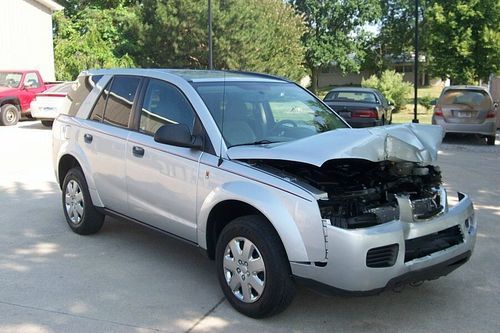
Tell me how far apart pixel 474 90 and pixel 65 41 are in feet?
80.2

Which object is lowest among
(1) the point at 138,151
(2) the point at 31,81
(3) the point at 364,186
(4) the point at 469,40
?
(3) the point at 364,186

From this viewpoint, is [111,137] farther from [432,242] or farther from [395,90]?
[395,90]

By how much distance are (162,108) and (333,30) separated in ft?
173

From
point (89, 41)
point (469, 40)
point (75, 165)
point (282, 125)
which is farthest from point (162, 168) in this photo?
point (89, 41)

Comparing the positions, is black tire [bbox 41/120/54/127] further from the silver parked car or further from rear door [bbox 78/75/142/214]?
rear door [bbox 78/75/142/214]

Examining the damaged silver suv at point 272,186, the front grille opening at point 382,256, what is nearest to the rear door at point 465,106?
the damaged silver suv at point 272,186

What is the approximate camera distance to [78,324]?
154 inches

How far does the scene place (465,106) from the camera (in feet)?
47.1

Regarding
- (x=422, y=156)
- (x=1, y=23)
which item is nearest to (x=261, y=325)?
(x=422, y=156)

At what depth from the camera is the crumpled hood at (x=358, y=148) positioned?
377 cm

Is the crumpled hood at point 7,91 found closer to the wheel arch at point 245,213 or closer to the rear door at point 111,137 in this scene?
the rear door at point 111,137

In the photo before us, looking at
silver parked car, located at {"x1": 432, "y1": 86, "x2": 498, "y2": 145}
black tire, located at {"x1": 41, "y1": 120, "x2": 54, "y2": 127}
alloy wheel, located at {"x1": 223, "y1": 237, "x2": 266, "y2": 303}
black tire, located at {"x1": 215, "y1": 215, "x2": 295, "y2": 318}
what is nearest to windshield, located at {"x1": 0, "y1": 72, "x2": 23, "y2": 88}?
black tire, located at {"x1": 41, "y1": 120, "x2": 54, "y2": 127}

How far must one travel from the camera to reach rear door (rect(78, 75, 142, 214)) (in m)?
5.25

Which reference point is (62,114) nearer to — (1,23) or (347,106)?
(347,106)
